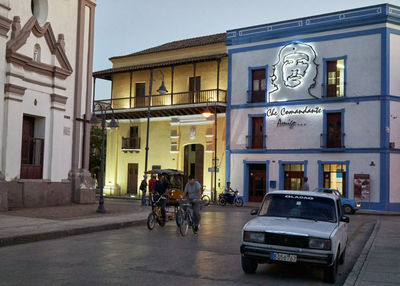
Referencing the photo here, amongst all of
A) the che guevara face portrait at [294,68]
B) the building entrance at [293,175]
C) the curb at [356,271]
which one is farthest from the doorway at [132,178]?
the curb at [356,271]

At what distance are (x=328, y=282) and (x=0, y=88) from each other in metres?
15.5

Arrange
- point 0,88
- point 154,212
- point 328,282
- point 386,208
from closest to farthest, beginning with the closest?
1. point 328,282
2. point 154,212
3. point 0,88
4. point 386,208

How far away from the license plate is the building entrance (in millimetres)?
24922

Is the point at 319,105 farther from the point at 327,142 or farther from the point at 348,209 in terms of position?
the point at 348,209

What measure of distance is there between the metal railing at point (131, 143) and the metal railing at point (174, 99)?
2.59 m

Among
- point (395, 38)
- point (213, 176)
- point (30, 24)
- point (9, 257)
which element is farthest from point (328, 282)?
point (213, 176)

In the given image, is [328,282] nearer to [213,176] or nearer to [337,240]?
[337,240]

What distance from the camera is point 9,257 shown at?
10.1 m

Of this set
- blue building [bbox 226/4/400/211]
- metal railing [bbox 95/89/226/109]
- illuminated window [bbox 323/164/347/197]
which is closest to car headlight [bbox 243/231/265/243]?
blue building [bbox 226/4/400/211]

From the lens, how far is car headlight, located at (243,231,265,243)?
8367 mm

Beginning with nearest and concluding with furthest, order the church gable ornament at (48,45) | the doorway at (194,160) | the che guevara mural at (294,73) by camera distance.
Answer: the church gable ornament at (48,45) < the che guevara mural at (294,73) < the doorway at (194,160)

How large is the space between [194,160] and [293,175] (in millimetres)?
8234

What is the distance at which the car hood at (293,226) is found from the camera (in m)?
8.17

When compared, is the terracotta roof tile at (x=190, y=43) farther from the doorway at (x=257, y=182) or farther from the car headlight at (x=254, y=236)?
the car headlight at (x=254, y=236)
